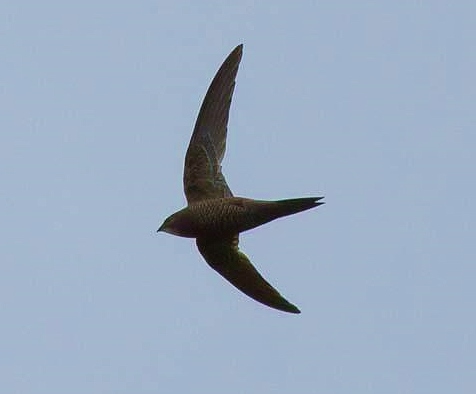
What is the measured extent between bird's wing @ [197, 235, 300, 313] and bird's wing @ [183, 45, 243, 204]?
1.61ft

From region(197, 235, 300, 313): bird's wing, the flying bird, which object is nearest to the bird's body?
the flying bird

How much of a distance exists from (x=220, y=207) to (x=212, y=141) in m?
1.28

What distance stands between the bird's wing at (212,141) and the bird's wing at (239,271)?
492mm

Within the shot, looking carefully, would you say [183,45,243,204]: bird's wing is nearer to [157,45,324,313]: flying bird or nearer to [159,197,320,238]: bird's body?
[157,45,324,313]: flying bird

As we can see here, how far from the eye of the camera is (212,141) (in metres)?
10.9

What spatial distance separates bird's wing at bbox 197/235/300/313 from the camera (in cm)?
1030

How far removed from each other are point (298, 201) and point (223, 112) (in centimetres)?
222

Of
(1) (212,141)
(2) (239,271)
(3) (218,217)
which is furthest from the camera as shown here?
(1) (212,141)

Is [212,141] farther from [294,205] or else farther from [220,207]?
[294,205]

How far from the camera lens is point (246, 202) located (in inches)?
379

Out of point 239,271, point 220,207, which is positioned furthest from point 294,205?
point 239,271

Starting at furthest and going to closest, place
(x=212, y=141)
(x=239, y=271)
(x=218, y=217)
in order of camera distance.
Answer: (x=212, y=141) < (x=239, y=271) < (x=218, y=217)

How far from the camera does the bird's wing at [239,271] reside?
33.8 ft

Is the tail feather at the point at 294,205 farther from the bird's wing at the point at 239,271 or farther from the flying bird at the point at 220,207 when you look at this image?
the bird's wing at the point at 239,271
